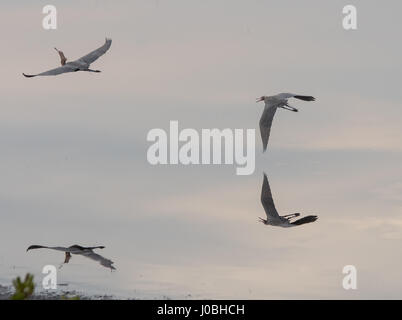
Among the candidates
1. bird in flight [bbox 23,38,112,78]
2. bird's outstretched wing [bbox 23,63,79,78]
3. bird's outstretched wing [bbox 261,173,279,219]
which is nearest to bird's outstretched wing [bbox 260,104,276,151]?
bird's outstretched wing [bbox 261,173,279,219]

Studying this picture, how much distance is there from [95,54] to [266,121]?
10407 millimetres

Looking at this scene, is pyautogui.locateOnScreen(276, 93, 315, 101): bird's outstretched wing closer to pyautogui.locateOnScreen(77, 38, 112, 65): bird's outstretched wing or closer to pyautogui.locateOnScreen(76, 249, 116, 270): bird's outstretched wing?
pyautogui.locateOnScreen(77, 38, 112, 65): bird's outstretched wing

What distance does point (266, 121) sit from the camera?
2109 inches

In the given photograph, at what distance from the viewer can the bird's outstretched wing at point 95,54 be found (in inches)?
2089

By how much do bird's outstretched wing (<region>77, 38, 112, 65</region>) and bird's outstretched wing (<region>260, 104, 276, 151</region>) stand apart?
31.8 feet

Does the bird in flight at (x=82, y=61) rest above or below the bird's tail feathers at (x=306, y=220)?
above

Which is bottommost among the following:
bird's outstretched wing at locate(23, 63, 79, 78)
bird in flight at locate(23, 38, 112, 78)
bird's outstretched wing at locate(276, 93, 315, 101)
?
bird's outstretched wing at locate(276, 93, 315, 101)

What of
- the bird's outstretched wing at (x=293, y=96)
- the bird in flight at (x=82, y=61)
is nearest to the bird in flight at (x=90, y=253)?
the bird in flight at (x=82, y=61)

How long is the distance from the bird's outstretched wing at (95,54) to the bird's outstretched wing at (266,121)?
9.70 metres

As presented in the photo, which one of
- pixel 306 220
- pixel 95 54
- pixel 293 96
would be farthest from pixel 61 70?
pixel 306 220

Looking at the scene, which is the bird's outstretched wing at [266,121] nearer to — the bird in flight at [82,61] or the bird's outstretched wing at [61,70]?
the bird in flight at [82,61]

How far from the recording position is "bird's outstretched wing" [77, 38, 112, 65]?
53.1 meters

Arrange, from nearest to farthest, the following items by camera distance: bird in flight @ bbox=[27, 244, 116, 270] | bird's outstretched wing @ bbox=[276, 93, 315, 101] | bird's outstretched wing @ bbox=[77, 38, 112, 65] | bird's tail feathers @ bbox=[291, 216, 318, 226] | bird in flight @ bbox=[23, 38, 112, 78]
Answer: bird in flight @ bbox=[27, 244, 116, 270] → bird's tail feathers @ bbox=[291, 216, 318, 226] → bird in flight @ bbox=[23, 38, 112, 78] → bird's outstretched wing @ bbox=[77, 38, 112, 65] → bird's outstretched wing @ bbox=[276, 93, 315, 101]
